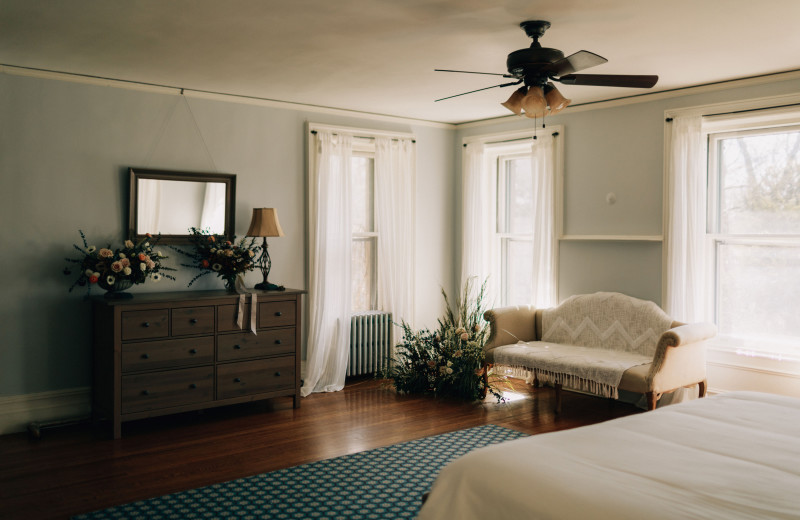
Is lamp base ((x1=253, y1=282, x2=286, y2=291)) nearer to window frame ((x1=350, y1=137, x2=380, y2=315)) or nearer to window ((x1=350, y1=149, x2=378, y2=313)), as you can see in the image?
window frame ((x1=350, y1=137, x2=380, y2=315))

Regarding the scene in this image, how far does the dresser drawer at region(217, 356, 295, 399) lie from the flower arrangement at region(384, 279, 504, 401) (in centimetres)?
110

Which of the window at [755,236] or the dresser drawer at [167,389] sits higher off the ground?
the window at [755,236]

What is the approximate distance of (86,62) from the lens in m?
4.28

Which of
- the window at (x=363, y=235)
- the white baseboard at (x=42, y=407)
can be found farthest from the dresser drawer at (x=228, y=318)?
the window at (x=363, y=235)

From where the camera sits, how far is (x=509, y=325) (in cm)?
545

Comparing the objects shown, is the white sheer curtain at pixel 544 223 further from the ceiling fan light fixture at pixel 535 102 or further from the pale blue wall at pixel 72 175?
the ceiling fan light fixture at pixel 535 102

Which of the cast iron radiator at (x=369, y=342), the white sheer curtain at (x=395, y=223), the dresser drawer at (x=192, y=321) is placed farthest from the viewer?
the white sheer curtain at (x=395, y=223)

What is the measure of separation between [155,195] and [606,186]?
367 cm

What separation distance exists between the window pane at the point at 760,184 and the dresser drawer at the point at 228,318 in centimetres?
372

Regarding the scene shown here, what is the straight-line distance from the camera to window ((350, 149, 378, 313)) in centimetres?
617

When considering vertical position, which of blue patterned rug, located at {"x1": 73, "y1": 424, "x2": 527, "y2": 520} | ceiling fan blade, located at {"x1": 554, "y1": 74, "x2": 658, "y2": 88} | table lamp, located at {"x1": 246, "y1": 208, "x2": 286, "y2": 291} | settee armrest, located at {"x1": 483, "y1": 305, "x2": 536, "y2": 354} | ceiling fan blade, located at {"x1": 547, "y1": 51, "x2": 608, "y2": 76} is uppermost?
ceiling fan blade, located at {"x1": 547, "y1": 51, "x2": 608, "y2": 76}

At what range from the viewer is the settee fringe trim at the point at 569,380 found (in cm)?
449

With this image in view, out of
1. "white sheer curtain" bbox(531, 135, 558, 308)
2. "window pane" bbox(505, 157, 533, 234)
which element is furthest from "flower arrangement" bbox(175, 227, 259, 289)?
"window pane" bbox(505, 157, 533, 234)

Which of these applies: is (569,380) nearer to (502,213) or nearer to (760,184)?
(760,184)
